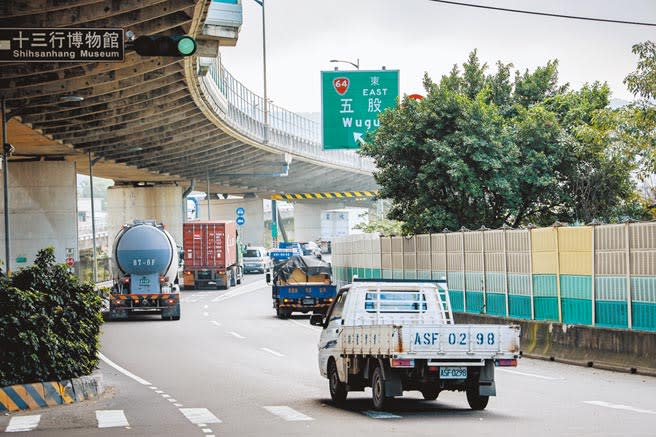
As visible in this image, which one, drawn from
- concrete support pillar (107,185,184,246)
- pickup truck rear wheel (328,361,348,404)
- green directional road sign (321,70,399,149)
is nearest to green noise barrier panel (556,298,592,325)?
pickup truck rear wheel (328,361,348,404)

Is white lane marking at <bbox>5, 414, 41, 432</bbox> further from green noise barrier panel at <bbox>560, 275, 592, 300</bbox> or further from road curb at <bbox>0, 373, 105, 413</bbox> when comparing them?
green noise barrier panel at <bbox>560, 275, 592, 300</bbox>

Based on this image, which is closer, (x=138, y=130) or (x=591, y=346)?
(x=591, y=346)

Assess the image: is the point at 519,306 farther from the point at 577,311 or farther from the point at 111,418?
the point at 111,418

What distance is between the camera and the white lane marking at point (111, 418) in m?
15.4

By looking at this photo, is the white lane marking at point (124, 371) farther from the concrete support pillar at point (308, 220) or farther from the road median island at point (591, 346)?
the concrete support pillar at point (308, 220)

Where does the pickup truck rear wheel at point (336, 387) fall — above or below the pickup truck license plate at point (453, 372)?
below

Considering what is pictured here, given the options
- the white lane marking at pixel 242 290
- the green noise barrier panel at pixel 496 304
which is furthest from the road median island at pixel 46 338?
the white lane marking at pixel 242 290

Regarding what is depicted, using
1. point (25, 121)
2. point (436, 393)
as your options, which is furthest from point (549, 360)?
point (25, 121)

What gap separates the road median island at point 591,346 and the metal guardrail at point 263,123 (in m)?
20.2

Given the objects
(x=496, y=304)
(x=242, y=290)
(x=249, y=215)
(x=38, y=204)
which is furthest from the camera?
(x=249, y=215)

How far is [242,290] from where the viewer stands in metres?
67.6

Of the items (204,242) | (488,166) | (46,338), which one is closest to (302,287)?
(488,166)

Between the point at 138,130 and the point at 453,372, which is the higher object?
the point at 138,130

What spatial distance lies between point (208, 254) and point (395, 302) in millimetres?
49513
